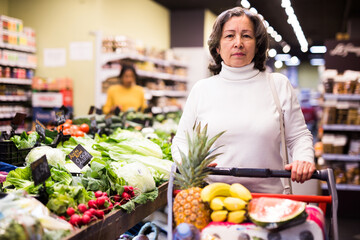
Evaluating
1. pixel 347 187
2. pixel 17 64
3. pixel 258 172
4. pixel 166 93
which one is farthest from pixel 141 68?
pixel 258 172

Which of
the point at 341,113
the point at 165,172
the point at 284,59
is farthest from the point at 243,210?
the point at 284,59

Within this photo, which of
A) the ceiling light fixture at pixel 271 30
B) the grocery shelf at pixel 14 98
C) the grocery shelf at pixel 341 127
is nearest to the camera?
the ceiling light fixture at pixel 271 30

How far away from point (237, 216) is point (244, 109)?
0.74 metres

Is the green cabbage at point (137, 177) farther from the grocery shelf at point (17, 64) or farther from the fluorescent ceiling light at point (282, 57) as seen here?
the fluorescent ceiling light at point (282, 57)

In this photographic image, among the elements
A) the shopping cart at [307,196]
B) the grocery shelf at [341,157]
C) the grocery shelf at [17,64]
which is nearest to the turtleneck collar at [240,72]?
the shopping cart at [307,196]

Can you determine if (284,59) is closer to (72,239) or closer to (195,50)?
(195,50)

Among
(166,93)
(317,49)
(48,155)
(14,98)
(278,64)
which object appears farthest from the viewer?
(278,64)

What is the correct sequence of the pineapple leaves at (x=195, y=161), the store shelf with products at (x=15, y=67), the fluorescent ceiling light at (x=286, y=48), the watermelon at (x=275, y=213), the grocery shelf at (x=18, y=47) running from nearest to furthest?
the watermelon at (x=275, y=213) → the pineapple leaves at (x=195, y=161) → the grocery shelf at (x=18, y=47) → the store shelf with products at (x=15, y=67) → the fluorescent ceiling light at (x=286, y=48)

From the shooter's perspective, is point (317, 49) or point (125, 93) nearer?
point (125, 93)

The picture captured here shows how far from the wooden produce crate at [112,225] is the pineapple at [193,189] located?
49 centimetres

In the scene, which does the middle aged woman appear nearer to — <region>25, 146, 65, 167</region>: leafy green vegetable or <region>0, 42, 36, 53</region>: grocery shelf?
<region>25, 146, 65, 167</region>: leafy green vegetable

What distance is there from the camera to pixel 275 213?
1325 millimetres

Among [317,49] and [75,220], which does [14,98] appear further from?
[317,49]

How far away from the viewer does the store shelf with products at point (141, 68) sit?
8.37 meters
